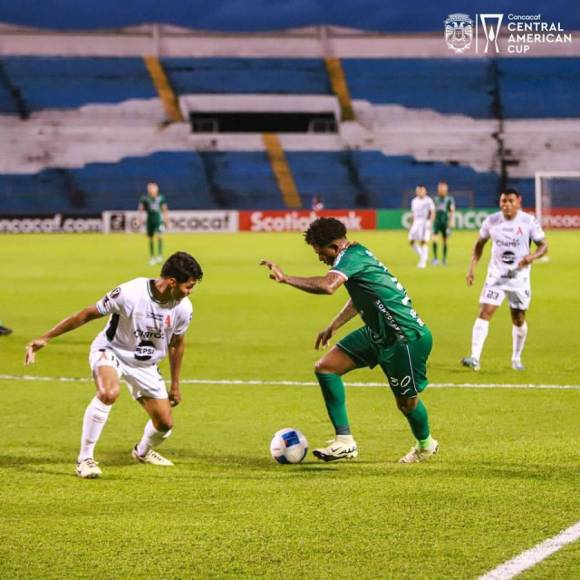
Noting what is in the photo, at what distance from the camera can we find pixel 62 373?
1350cm

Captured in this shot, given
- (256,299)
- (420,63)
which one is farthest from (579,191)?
(256,299)

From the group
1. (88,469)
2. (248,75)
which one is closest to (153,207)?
(88,469)

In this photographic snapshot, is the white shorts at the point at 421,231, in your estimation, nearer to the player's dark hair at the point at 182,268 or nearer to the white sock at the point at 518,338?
the white sock at the point at 518,338

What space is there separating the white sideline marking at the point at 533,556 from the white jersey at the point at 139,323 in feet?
10.5

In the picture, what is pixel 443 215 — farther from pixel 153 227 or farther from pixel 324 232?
pixel 324 232

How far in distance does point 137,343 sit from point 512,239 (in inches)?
270

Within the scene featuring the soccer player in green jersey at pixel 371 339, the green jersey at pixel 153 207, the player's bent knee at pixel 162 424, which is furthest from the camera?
the green jersey at pixel 153 207

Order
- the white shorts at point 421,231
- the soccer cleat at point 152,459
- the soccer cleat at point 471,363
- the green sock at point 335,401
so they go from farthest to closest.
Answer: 1. the white shorts at point 421,231
2. the soccer cleat at point 471,363
3. the green sock at point 335,401
4. the soccer cleat at point 152,459

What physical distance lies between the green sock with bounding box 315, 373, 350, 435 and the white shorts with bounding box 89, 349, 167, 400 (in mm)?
1247

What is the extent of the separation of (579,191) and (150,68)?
27.1 metres

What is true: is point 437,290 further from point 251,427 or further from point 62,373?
point 251,427

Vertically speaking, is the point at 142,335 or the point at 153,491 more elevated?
the point at 142,335

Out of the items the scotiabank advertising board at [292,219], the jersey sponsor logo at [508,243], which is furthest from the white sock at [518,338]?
the scotiabank advertising board at [292,219]

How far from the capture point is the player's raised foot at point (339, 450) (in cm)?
837
